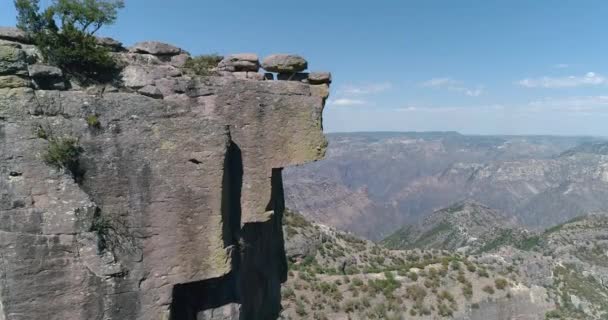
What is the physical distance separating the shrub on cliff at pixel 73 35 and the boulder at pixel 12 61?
850 millimetres

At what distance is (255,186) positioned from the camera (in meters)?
14.7

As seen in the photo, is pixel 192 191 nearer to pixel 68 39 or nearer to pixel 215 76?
pixel 215 76

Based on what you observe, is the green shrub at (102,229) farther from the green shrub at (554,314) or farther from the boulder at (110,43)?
the green shrub at (554,314)

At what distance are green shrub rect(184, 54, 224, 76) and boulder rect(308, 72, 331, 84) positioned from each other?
3220mm

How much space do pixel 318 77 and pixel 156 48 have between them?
5495 mm

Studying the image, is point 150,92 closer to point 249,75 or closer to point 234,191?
point 249,75

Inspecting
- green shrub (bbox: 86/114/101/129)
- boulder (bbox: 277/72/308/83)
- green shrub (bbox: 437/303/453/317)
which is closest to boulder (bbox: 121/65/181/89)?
green shrub (bbox: 86/114/101/129)

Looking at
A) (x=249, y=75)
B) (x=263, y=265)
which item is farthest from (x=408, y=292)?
(x=249, y=75)

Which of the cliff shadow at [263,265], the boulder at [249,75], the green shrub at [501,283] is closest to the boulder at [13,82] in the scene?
the boulder at [249,75]

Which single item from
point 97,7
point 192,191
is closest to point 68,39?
point 97,7

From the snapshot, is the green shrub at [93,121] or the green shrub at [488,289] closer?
the green shrub at [93,121]

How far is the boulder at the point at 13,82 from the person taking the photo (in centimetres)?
1182

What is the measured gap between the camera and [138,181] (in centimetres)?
1271

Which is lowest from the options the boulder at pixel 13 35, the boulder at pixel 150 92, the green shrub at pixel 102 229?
the green shrub at pixel 102 229
